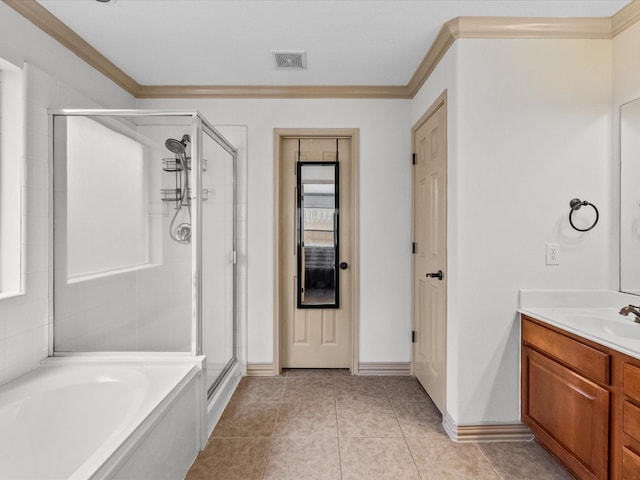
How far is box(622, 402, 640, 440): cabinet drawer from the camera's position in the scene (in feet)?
4.50

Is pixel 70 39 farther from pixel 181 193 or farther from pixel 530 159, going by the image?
pixel 530 159

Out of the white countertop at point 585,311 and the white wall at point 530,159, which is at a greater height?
the white wall at point 530,159

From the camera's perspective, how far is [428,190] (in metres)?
2.67

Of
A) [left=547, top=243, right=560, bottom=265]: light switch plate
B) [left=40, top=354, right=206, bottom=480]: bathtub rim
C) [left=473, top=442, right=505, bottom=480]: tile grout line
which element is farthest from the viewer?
[left=547, top=243, right=560, bottom=265]: light switch plate

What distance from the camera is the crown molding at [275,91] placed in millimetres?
3020

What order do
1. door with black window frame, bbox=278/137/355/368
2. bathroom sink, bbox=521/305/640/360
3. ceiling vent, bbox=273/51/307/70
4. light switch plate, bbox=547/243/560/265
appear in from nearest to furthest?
bathroom sink, bbox=521/305/640/360 → light switch plate, bbox=547/243/560/265 → ceiling vent, bbox=273/51/307/70 → door with black window frame, bbox=278/137/355/368

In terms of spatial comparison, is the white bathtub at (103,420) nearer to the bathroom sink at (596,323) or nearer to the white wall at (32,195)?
the white wall at (32,195)

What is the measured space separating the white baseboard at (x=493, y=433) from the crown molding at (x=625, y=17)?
7.56 ft

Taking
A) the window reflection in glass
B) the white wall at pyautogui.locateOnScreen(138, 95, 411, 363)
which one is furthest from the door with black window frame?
the white wall at pyautogui.locateOnScreen(138, 95, 411, 363)

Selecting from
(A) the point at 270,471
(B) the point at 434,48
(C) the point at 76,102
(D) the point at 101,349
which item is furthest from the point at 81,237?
(B) the point at 434,48

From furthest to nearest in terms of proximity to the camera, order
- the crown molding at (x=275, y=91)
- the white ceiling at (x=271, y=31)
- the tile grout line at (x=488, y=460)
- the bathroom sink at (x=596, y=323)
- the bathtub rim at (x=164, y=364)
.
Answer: the crown molding at (x=275, y=91)
the white ceiling at (x=271, y=31)
the tile grout line at (x=488, y=460)
the bathtub rim at (x=164, y=364)
the bathroom sink at (x=596, y=323)

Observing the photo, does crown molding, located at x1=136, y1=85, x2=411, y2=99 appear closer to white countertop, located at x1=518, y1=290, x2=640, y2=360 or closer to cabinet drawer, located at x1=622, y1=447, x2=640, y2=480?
white countertop, located at x1=518, y1=290, x2=640, y2=360

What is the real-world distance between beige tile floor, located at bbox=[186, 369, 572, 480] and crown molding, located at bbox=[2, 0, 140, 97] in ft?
8.33

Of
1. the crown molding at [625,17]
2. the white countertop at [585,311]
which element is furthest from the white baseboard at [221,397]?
the crown molding at [625,17]
